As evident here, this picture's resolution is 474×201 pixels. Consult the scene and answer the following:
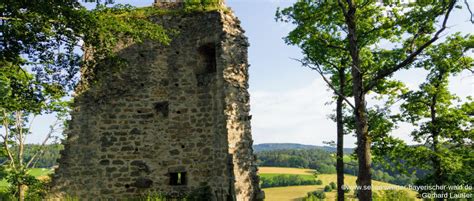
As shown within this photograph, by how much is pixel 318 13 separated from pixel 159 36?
5.41m

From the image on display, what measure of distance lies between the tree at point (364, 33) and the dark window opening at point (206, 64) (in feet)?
8.82

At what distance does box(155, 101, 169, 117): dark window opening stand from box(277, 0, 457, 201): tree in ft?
15.6

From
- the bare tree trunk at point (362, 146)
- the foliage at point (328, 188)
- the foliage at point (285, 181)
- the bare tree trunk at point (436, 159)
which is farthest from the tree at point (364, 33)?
the foliage at point (285, 181)

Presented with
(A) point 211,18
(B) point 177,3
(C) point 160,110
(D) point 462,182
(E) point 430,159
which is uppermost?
(B) point 177,3

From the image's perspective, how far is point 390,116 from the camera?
47.5 ft

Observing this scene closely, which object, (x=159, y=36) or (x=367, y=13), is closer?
(x=159, y=36)

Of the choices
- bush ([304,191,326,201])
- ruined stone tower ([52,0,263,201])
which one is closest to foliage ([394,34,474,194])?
bush ([304,191,326,201])

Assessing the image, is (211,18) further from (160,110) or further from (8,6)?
(8,6)

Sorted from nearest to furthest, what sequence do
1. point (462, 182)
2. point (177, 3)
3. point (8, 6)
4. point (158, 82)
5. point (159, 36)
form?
point (8, 6) → point (159, 36) → point (158, 82) → point (177, 3) → point (462, 182)

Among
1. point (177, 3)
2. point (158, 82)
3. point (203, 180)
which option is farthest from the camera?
point (177, 3)

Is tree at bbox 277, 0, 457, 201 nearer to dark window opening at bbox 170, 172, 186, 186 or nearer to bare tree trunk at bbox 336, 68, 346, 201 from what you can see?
bare tree trunk at bbox 336, 68, 346, 201

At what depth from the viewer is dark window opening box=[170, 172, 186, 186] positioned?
9.62 m

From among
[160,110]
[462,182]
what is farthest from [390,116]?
[160,110]

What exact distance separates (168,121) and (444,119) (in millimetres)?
11980
